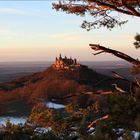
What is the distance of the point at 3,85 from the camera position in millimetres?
79125

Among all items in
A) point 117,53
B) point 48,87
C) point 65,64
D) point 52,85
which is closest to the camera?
point 117,53

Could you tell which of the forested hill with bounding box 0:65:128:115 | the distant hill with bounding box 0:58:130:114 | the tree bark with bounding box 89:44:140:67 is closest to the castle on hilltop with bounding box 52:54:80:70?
the distant hill with bounding box 0:58:130:114

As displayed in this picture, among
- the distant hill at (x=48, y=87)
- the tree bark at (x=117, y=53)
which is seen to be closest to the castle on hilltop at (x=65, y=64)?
the distant hill at (x=48, y=87)

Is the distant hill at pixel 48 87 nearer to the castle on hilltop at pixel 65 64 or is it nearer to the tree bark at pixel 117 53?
the castle on hilltop at pixel 65 64

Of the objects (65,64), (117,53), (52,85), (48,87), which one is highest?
(117,53)

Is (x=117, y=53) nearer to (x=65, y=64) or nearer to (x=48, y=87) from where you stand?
(x=65, y=64)

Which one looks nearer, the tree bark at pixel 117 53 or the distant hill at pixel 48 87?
the tree bark at pixel 117 53

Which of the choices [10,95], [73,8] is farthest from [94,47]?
[10,95]

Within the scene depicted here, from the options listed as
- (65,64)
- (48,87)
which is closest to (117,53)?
(65,64)

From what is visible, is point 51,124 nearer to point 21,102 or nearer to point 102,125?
point 102,125

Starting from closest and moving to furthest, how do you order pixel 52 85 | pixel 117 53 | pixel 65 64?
1. pixel 117 53
2. pixel 65 64
3. pixel 52 85

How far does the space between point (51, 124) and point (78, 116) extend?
38.9 inches

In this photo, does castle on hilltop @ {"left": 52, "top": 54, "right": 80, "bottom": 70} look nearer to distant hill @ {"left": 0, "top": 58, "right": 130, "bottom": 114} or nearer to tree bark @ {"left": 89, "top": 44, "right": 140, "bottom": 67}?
distant hill @ {"left": 0, "top": 58, "right": 130, "bottom": 114}

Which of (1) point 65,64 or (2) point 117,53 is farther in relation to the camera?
(1) point 65,64
